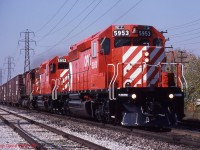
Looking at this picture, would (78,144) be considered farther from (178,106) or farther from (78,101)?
(78,101)

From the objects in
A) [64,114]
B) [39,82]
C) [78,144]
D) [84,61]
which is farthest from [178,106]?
[39,82]

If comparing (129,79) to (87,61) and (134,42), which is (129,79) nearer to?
(134,42)

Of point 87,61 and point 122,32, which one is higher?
point 122,32

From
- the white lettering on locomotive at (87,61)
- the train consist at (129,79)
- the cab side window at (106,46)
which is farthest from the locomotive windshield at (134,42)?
the white lettering on locomotive at (87,61)

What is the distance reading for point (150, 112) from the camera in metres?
14.2

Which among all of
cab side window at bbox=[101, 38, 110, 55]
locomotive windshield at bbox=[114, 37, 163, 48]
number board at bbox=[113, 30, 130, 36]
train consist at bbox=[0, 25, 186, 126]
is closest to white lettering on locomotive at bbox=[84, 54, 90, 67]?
train consist at bbox=[0, 25, 186, 126]

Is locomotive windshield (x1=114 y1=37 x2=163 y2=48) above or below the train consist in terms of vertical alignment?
above

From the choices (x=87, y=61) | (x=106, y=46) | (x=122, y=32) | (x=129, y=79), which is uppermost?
(x=122, y=32)

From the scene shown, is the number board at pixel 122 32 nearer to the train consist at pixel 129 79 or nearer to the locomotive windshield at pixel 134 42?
the train consist at pixel 129 79

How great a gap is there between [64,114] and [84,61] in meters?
7.11

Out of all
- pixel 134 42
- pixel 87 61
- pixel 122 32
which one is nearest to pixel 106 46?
pixel 122 32

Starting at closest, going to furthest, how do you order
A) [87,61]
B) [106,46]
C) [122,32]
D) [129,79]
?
[129,79] → [122,32] → [106,46] → [87,61]

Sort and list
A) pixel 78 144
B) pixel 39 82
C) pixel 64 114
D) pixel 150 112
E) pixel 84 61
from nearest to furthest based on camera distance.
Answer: pixel 78 144 < pixel 150 112 < pixel 84 61 < pixel 64 114 < pixel 39 82

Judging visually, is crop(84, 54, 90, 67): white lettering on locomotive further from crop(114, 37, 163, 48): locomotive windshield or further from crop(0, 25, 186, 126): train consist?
crop(114, 37, 163, 48): locomotive windshield
